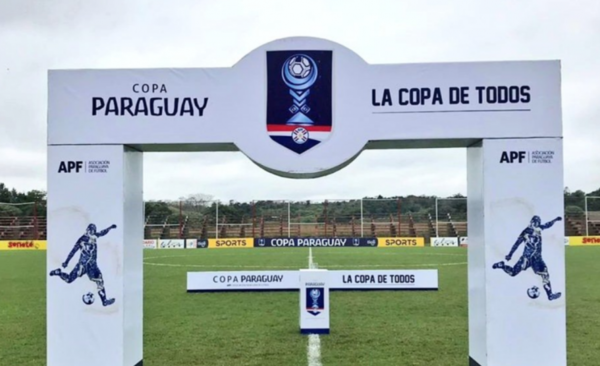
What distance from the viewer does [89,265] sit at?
443 centimetres

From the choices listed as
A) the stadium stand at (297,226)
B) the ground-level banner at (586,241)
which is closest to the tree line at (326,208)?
the stadium stand at (297,226)

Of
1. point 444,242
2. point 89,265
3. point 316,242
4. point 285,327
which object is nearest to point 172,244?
point 316,242

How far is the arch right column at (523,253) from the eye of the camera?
4.34m

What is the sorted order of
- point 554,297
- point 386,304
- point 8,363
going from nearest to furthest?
point 554,297 < point 8,363 < point 386,304

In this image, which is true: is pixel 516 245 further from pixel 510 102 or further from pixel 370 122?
pixel 370 122

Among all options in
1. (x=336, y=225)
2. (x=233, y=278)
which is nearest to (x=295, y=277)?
(x=233, y=278)

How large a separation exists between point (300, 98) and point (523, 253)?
82.3 inches

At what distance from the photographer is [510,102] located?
4352mm

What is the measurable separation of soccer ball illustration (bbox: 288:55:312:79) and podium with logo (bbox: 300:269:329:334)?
3717 mm

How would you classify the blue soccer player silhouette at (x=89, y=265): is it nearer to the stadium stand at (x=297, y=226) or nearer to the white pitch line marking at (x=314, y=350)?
the white pitch line marking at (x=314, y=350)

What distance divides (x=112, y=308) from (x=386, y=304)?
6.89 meters

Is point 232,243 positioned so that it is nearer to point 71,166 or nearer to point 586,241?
point 586,241

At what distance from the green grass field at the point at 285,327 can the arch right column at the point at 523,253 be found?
6.94 ft

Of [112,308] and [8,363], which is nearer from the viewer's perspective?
[112,308]
